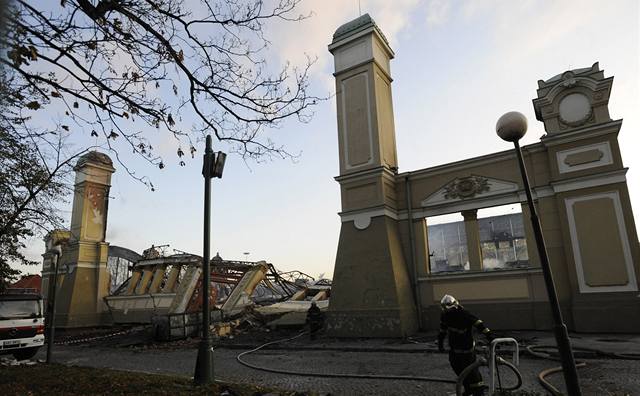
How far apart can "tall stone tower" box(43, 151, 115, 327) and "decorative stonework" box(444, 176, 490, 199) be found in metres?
19.7

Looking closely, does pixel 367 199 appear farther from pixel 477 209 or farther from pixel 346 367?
pixel 346 367

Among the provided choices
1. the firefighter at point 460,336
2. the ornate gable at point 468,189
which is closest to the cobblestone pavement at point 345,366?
the firefighter at point 460,336

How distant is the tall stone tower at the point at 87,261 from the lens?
2481cm

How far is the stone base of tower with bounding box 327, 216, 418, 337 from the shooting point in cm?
→ 1441

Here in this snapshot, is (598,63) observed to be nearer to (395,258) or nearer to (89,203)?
(395,258)

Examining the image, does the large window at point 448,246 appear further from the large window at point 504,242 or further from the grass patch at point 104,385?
the grass patch at point 104,385

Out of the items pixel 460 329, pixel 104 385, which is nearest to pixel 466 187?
pixel 460 329

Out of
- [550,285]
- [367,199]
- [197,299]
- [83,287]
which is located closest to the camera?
[550,285]

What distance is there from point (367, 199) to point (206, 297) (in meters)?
8.91

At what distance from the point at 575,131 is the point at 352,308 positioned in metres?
9.27

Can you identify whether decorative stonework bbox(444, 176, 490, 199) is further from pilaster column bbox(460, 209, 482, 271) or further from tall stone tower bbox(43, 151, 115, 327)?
tall stone tower bbox(43, 151, 115, 327)

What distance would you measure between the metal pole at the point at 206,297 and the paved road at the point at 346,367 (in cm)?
118

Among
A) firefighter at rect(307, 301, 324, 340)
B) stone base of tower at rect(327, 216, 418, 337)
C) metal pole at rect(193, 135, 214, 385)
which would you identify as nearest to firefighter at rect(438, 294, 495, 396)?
metal pole at rect(193, 135, 214, 385)

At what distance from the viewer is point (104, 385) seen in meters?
7.66
